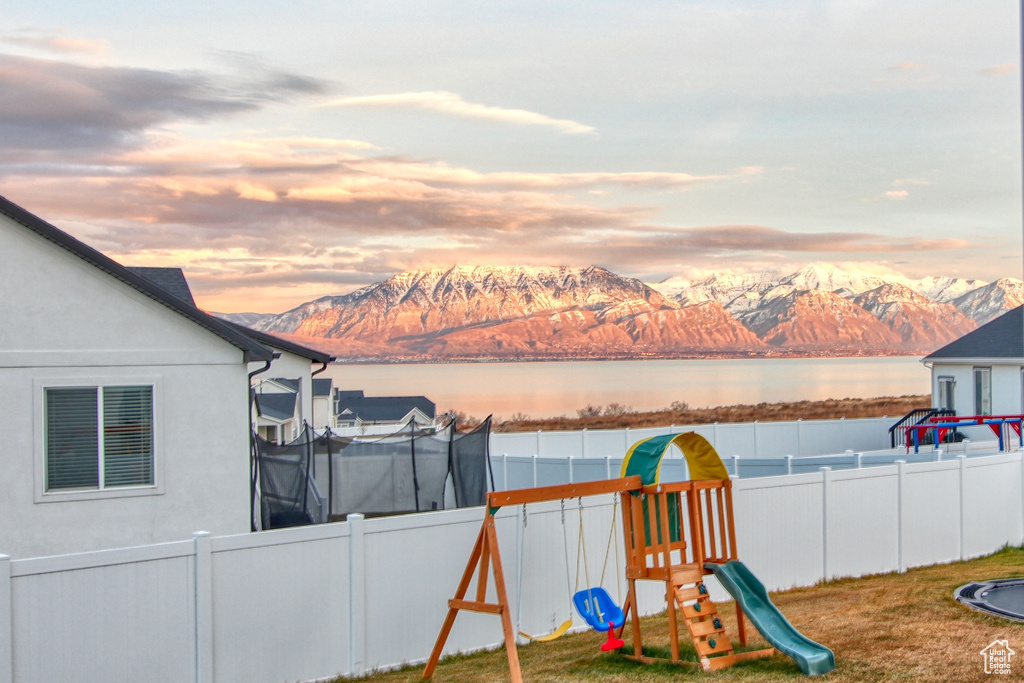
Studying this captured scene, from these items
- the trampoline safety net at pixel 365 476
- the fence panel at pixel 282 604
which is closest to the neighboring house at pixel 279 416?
the trampoline safety net at pixel 365 476

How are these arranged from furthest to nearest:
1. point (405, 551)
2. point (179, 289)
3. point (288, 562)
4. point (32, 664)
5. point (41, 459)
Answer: point (179, 289) < point (41, 459) < point (405, 551) < point (288, 562) < point (32, 664)

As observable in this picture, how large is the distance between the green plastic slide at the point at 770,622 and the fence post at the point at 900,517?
6.43 m

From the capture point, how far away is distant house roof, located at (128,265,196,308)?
18516mm

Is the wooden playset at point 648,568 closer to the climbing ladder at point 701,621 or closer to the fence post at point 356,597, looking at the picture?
the climbing ladder at point 701,621

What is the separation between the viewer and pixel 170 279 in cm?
1897

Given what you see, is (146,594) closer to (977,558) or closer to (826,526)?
(826,526)

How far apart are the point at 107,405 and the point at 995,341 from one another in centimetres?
3109

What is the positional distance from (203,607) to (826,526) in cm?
899

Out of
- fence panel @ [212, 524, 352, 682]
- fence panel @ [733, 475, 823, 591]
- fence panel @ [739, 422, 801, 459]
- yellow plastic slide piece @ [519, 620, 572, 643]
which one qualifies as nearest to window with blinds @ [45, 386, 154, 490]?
fence panel @ [212, 524, 352, 682]

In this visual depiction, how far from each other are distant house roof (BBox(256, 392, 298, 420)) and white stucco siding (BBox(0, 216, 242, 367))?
14.3 meters

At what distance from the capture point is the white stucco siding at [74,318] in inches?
522

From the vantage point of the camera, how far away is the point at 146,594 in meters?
8.77

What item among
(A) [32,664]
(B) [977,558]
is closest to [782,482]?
(B) [977,558]

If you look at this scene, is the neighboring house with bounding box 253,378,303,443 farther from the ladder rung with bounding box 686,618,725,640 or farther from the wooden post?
the ladder rung with bounding box 686,618,725,640
